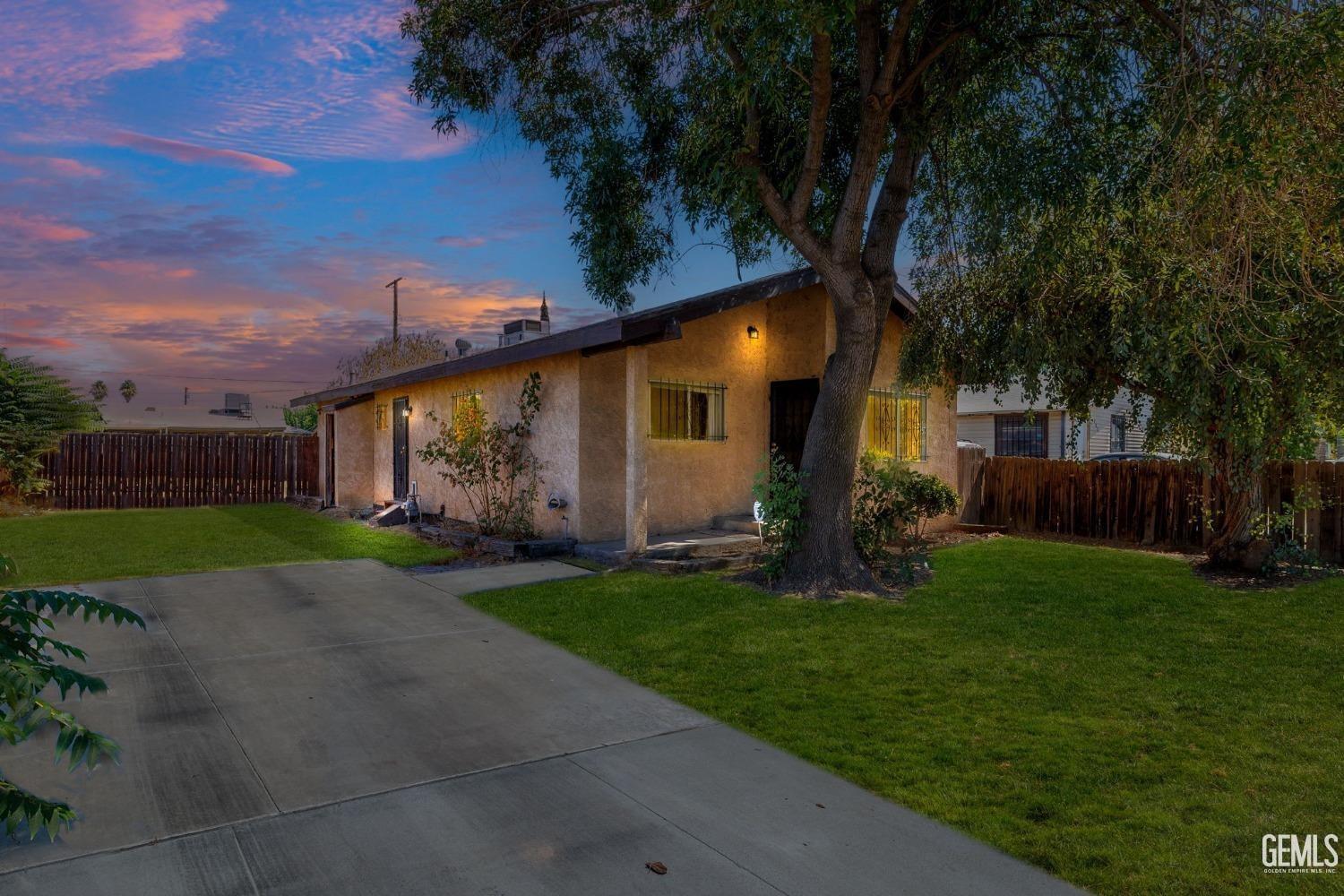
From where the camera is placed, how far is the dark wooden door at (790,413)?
12.2 m

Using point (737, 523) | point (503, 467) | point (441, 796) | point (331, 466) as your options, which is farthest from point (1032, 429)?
point (441, 796)

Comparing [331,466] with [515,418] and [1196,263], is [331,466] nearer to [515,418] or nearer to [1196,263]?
[515,418]

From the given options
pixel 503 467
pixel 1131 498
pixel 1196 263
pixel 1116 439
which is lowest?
pixel 1131 498

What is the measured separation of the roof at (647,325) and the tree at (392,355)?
1931 cm

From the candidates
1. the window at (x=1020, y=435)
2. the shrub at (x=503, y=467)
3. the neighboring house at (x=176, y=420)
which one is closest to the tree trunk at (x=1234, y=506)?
the shrub at (x=503, y=467)

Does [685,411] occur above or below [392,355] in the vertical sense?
below

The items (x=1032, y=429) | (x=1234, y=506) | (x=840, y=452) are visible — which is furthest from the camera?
(x=1032, y=429)

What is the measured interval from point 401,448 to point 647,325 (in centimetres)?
942

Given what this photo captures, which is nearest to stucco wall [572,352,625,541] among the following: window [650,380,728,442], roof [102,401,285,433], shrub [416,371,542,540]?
window [650,380,728,442]

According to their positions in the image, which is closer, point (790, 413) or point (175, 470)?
point (790, 413)

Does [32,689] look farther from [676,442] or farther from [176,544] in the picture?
[176,544]

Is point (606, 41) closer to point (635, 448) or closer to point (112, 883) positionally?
point (635, 448)

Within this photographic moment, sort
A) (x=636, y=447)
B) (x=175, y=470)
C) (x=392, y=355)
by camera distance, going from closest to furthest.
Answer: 1. (x=636, y=447)
2. (x=175, y=470)
3. (x=392, y=355)

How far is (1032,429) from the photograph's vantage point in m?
23.1
